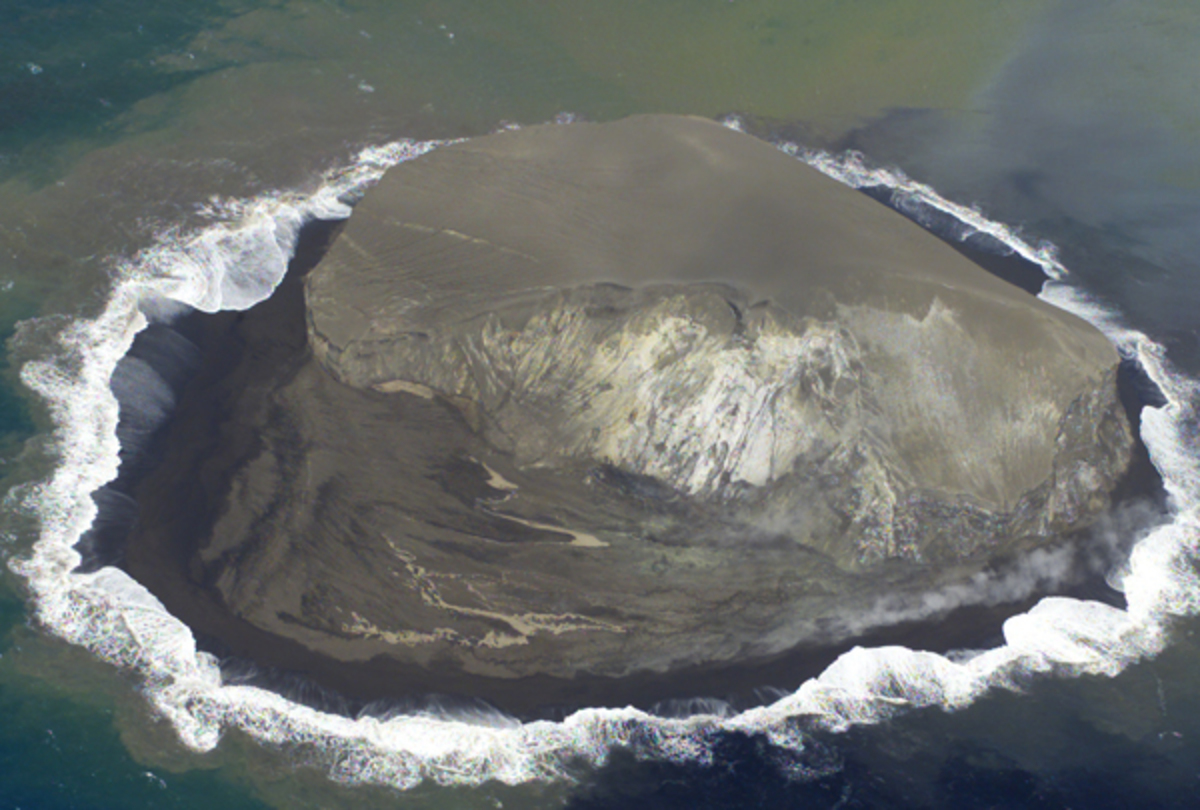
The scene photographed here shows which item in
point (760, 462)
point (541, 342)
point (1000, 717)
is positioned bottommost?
point (1000, 717)

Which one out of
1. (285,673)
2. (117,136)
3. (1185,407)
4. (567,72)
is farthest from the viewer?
(567,72)

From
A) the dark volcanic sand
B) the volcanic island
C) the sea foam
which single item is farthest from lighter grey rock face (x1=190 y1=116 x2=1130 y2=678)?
the sea foam

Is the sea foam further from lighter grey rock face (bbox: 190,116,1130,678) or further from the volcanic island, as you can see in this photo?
lighter grey rock face (bbox: 190,116,1130,678)

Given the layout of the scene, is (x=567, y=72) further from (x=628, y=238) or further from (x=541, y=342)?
(x=541, y=342)

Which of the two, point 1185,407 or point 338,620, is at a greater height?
point 1185,407

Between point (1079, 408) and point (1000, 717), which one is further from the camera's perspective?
point (1079, 408)

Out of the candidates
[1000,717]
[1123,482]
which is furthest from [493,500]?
[1123,482]
